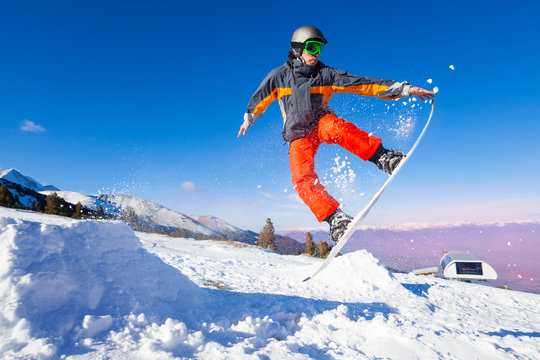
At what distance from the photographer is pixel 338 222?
2934 mm

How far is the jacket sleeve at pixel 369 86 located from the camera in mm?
3127

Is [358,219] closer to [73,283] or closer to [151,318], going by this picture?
[151,318]

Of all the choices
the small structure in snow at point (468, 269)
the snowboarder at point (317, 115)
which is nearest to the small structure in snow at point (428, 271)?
the small structure in snow at point (468, 269)

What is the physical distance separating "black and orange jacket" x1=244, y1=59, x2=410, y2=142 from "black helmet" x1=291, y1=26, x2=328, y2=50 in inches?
7.6

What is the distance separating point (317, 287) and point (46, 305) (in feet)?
13.1

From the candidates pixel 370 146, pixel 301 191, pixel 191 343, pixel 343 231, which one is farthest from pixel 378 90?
pixel 191 343

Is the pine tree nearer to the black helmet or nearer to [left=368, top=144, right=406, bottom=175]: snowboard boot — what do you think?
[left=368, top=144, right=406, bottom=175]: snowboard boot

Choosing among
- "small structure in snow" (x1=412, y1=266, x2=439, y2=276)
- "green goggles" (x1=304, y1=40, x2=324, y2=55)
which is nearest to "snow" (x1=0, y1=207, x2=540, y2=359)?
"green goggles" (x1=304, y1=40, x2=324, y2=55)

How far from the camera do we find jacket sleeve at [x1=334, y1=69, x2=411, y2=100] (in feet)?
10.3

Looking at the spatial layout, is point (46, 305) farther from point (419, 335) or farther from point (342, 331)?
point (419, 335)

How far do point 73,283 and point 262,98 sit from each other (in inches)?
113

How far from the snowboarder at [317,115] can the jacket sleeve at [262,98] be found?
0.03 metres

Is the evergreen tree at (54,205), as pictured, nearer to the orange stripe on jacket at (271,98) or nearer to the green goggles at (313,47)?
the orange stripe on jacket at (271,98)

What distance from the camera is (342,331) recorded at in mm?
2434
